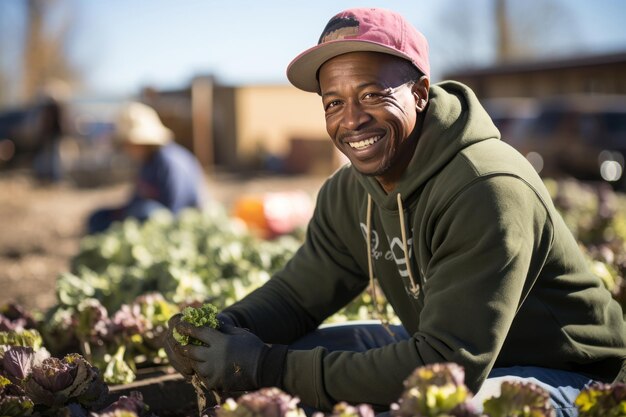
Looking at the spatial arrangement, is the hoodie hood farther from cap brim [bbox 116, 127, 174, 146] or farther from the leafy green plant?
cap brim [bbox 116, 127, 174, 146]

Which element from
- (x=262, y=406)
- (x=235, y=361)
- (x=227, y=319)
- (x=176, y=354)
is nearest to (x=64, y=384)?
(x=176, y=354)

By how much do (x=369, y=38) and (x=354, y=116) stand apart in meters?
0.25

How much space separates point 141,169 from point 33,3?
3589 cm

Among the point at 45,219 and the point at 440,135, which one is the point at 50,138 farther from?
the point at 440,135

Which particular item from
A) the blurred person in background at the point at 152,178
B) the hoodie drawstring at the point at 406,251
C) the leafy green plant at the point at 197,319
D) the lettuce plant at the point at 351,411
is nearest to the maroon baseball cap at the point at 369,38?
the hoodie drawstring at the point at 406,251

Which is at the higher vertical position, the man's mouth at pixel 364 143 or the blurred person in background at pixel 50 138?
the man's mouth at pixel 364 143

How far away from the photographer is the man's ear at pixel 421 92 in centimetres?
239

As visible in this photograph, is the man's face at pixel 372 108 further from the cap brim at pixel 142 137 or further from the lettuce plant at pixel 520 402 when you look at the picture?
the cap brim at pixel 142 137

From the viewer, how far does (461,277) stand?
6.68ft

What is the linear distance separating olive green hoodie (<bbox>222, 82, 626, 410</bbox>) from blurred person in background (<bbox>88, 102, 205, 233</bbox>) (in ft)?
15.9

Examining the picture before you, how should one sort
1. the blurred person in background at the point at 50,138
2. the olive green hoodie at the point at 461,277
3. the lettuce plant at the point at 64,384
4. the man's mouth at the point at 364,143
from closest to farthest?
the olive green hoodie at the point at 461,277, the lettuce plant at the point at 64,384, the man's mouth at the point at 364,143, the blurred person in background at the point at 50,138

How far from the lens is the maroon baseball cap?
225 cm

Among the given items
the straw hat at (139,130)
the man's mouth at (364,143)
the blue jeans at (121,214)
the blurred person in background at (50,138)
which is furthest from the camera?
the blurred person in background at (50,138)

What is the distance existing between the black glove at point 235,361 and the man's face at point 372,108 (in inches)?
25.7
